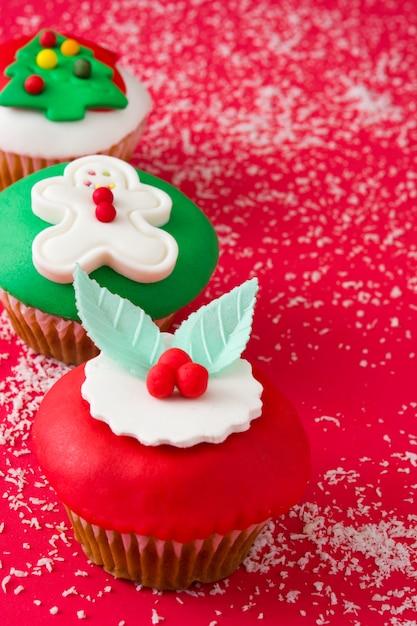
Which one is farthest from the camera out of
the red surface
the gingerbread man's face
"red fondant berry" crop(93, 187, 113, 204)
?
"red fondant berry" crop(93, 187, 113, 204)

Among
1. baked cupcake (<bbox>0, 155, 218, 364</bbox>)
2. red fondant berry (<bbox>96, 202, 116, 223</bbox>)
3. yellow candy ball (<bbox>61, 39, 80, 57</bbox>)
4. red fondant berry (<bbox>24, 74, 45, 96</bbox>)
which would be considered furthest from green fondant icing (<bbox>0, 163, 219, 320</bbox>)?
yellow candy ball (<bbox>61, 39, 80, 57</bbox>)

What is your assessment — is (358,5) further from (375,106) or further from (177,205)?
(177,205)

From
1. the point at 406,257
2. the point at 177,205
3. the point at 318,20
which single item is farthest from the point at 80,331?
the point at 318,20

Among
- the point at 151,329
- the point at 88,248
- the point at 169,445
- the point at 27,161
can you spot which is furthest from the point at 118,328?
the point at 27,161

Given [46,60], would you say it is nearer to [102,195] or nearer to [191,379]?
[102,195]

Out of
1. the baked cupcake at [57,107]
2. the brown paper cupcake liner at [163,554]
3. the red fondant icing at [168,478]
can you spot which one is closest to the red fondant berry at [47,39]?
the baked cupcake at [57,107]

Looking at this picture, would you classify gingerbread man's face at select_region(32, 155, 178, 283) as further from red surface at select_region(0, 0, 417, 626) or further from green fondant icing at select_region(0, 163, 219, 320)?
red surface at select_region(0, 0, 417, 626)
